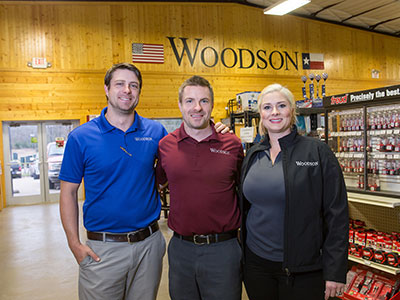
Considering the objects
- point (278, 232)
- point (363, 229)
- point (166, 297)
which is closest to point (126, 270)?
point (278, 232)

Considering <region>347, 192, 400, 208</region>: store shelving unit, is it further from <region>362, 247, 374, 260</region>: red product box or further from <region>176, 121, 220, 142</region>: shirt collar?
<region>176, 121, 220, 142</region>: shirt collar

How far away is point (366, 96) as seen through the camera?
3.04 meters

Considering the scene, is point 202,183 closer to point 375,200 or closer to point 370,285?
point 375,200

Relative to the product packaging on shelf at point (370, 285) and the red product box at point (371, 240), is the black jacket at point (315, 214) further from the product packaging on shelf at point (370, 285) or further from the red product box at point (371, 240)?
the product packaging on shelf at point (370, 285)

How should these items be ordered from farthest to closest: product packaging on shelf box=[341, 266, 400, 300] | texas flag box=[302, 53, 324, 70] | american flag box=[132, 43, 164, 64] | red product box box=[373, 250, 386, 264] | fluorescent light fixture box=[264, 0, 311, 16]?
1. texas flag box=[302, 53, 324, 70]
2. american flag box=[132, 43, 164, 64]
3. fluorescent light fixture box=[264, 0, 311, 16]
4. product packaging on shelf box=[341, 266, 400, 300]
5. red product box box=[373, 250, 386, 264]

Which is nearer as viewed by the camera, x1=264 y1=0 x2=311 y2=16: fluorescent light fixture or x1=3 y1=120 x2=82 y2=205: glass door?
x1=264 y1=0 x2=311 y2=16: fluorescent light fixture

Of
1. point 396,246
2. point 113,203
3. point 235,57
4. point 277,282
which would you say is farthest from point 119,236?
point 235,57

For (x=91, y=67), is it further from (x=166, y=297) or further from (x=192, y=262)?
(x=192, y=262)

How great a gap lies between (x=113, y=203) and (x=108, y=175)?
17 cm

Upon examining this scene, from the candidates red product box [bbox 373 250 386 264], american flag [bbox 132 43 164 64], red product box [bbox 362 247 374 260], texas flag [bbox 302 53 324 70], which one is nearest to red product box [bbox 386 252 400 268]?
red product box [bbox 373 250 386 264]

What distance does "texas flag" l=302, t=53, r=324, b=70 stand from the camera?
12242 mm

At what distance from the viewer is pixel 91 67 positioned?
9.83m

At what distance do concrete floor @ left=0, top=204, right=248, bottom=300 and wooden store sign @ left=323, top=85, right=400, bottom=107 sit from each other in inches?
88.6

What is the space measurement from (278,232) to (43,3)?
405 inches
